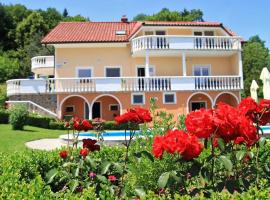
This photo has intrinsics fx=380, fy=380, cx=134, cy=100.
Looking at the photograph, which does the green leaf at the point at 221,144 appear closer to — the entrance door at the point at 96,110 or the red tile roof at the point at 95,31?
the red tile roof at the point at 95,31

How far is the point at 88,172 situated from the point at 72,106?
79.6 feet

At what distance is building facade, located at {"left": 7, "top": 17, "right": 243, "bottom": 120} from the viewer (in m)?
27.1

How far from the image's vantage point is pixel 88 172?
15.9 feet

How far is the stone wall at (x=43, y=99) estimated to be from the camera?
2692 centimetres

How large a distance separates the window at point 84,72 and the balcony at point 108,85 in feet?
6.67

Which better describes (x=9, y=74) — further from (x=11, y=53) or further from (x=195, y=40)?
(x=195, y=40)

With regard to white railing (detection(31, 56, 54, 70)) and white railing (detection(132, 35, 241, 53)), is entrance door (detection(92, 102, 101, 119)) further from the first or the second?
white railing (detection(31, 56, 54, 70))

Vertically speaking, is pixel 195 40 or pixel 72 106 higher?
pixel 195 40

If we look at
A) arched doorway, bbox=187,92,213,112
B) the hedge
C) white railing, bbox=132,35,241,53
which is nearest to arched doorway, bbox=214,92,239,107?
arched doorway, bbox=187,92,213,112

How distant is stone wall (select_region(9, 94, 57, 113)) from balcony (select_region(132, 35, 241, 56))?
6.91 m

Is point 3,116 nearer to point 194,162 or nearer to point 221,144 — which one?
point 194,162

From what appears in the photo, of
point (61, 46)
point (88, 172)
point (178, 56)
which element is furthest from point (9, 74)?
point (88, 172)

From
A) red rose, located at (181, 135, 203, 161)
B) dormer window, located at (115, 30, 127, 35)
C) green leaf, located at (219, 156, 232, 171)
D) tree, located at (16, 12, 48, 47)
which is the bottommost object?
green leaf, located at (219, 156, 232, 171)

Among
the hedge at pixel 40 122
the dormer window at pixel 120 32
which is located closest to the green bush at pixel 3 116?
the hedge at pixel 40 122
